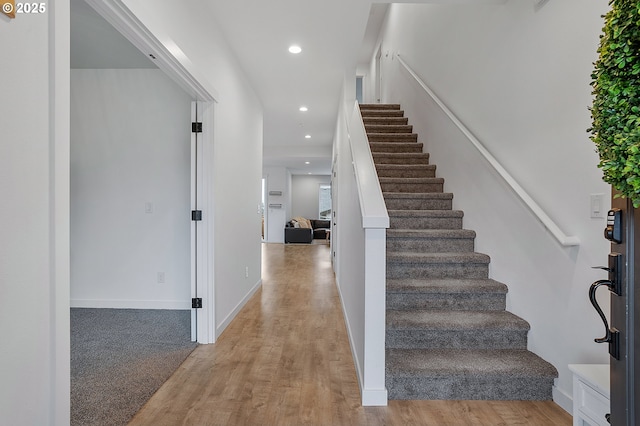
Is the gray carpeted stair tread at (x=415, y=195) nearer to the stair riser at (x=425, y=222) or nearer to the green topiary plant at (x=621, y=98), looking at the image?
the stair riser at (x=425, y=222)

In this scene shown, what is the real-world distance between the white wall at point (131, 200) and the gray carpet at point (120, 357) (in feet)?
0.91

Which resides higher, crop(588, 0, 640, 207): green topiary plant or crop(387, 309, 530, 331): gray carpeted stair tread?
crop(588, 0, 640, 207): green topiary plant

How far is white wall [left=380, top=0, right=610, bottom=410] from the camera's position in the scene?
5.58 feet

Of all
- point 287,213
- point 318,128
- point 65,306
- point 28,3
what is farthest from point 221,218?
point 287,213

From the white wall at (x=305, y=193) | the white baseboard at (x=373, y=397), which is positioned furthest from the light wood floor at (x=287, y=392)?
the white wall at (x=305, y=193)

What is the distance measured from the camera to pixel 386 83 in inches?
261

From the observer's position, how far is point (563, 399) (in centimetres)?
182

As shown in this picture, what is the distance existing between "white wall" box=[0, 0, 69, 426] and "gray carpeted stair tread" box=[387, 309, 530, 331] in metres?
1.75

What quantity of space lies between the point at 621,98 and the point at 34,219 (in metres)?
1.69

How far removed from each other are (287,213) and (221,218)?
8.72m

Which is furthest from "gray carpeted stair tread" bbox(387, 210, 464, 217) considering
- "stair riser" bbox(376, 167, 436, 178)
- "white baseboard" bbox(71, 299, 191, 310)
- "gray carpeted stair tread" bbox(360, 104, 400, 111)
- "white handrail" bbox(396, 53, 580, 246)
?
"gray carpeted stair tread" bbox(360, 104, 400, 111)

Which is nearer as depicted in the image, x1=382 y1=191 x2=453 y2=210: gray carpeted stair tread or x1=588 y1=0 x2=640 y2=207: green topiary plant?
x1=588 y1=0 x2=640 y2=207: green topiary plant

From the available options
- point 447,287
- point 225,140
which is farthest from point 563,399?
point 225,140

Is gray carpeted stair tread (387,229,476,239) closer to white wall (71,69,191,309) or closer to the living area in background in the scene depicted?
white wall (71,69,191,309)
